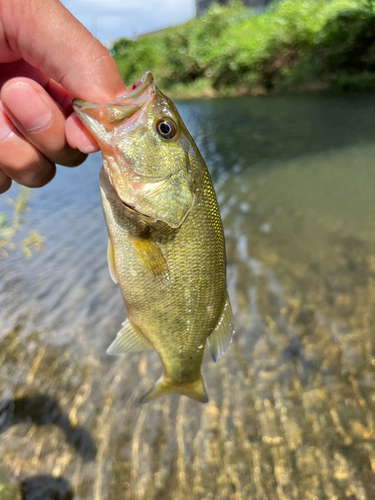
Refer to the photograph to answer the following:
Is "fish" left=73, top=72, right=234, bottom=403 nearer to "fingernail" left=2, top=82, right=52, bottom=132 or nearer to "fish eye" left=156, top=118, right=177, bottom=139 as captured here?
"fish eye" left=156, top=118, right=177, bottom=139

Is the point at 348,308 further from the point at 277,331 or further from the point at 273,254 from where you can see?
the point at 273,254

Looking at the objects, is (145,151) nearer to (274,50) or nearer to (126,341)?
(126,341)

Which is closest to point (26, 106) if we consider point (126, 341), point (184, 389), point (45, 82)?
point (45, 82)

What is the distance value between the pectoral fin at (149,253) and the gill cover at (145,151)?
15 centimetres

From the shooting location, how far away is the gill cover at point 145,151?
1.83 meters

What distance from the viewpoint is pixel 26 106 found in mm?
1927

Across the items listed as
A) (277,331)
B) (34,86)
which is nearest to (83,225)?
(277,331)

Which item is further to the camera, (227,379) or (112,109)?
(227,379)

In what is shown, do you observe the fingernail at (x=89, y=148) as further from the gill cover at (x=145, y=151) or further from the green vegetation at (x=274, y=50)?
the green vegetation at (x=274, y=50)

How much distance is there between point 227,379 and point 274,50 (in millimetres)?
31746

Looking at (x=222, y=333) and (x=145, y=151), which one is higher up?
(x=145, y=151)

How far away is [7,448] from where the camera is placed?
11.6 feet

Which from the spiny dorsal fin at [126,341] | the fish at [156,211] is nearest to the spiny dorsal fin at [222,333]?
the fish at [156,211]

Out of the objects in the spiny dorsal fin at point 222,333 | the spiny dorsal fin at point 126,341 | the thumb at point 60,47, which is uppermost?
the thumb at point 60,47
